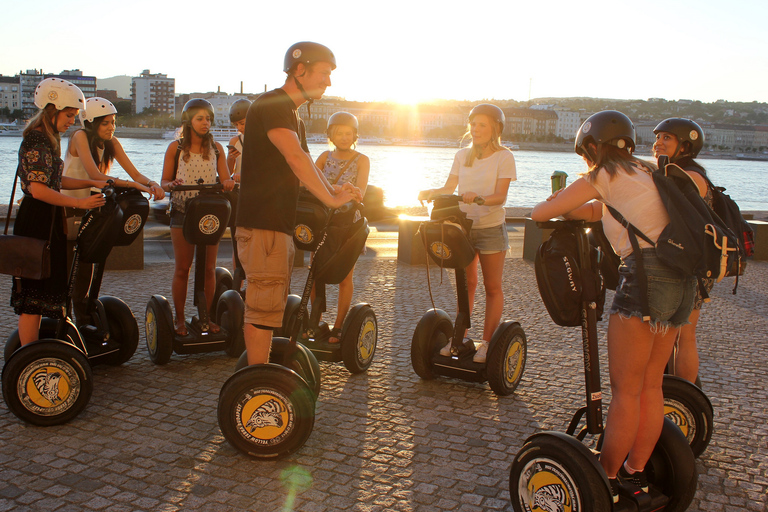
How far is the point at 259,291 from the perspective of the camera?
10.7 ft

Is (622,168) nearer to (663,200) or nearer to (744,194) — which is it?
(663,200)

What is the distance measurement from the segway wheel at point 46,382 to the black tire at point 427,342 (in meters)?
1.89

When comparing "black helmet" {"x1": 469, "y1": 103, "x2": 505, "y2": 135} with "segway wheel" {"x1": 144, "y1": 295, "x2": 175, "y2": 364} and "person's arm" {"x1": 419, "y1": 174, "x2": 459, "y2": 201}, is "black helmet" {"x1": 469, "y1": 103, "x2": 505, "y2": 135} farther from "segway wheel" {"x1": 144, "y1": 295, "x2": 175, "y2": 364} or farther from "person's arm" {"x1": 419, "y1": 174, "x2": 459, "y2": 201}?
"segway wheel" {"x1": 144, "y1": 295, "x2": 175, "y2": 364}

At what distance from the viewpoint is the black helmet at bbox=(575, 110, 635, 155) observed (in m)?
2.49

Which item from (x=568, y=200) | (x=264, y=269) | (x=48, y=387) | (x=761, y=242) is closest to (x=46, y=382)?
(x=48, y=387)

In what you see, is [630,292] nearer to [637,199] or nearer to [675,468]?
[637,199]

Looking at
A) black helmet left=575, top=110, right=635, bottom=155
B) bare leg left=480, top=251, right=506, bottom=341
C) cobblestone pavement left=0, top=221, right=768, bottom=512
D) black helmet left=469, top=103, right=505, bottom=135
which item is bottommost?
cobblestone pavement left=0, top=221, right=768, bottom=512

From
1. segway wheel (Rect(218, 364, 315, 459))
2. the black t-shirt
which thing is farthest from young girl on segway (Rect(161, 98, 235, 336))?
segway wheel (Rect(218, 364, 315, 459))

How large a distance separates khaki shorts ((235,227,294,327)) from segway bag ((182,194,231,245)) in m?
1.24

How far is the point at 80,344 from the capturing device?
411 centimetres

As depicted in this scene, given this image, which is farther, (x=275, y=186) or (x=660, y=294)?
(x=275, y=186)

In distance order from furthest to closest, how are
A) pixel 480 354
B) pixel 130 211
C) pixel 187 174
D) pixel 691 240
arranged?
pixel 187 174
pixel 480 354
pixel 130 211
pixel 691 240

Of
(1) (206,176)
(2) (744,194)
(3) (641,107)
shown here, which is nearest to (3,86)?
(3) (641,107)

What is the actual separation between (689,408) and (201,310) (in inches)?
121
